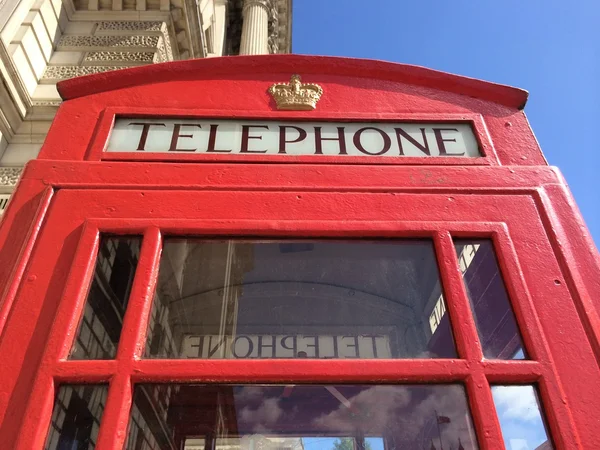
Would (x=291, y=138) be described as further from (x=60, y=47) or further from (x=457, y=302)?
(x=60, y=47)

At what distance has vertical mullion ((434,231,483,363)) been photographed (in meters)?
1.46

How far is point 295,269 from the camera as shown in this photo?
1969 millimetres

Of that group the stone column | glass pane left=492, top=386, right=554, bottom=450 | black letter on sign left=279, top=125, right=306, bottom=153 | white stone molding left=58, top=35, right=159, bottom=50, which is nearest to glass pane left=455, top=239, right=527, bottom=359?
glass pane left=492, top=386, right=554, bottom=450

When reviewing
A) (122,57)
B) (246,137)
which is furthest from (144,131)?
(122,57)

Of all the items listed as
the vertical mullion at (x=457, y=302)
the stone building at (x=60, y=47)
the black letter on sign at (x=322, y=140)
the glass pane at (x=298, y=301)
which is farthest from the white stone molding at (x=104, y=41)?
the vertical mullion at (x=457, y=302)

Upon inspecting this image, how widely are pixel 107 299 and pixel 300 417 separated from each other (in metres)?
1.13

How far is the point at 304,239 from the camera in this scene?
1741 mm

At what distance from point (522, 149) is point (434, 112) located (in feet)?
1.29

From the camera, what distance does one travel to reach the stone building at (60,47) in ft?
13.4

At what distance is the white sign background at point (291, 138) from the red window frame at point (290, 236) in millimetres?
275

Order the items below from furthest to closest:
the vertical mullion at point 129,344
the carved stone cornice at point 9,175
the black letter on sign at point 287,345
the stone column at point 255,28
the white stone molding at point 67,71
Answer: the stone column at point 255,28 < the white stone molding at point 67,71 < the carved stone cornice at point 9,175 < the black letter on sign at point 287,345 < the vertical mullion at point 129,344

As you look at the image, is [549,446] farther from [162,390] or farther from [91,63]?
[91,63]

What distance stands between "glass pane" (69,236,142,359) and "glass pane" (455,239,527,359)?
42.4 inches

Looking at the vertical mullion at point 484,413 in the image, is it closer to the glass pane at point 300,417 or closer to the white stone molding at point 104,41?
the glass pane at point 300,417
